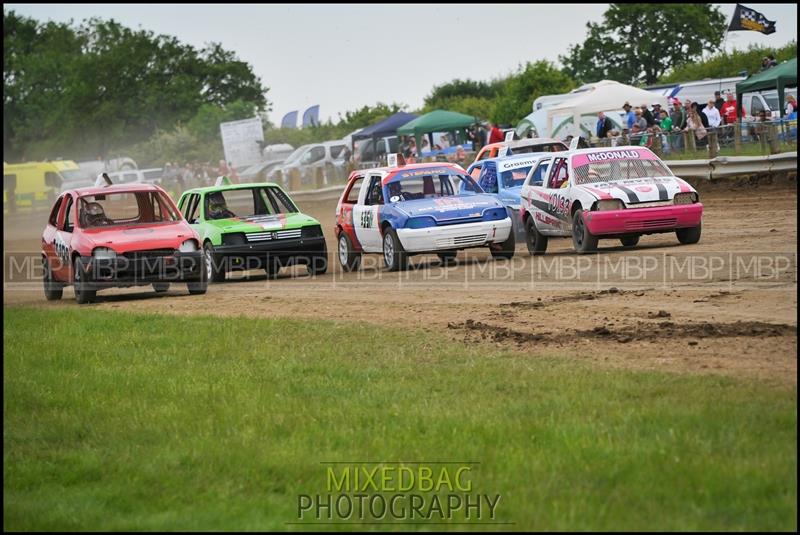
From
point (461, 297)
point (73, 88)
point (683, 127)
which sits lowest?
point (461, 297)

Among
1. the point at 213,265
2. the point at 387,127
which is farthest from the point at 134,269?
the point at 387,127

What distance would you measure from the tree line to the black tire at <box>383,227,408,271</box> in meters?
34.3

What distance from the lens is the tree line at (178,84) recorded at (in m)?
67.4

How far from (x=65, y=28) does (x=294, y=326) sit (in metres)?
92.1

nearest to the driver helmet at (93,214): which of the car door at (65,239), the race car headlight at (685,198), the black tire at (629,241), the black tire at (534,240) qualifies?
the car door at (65,239)

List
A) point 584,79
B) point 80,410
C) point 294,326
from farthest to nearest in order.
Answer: point 584,79
point 294,326
point 80,410

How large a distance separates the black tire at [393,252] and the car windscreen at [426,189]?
0.62 metres

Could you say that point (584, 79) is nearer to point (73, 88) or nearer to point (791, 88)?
point (73, 88)

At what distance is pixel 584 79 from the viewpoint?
71.4 meters

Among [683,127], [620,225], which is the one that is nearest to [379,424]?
[620,225]

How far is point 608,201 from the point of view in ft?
56.2

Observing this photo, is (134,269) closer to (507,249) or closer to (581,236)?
(507,249)

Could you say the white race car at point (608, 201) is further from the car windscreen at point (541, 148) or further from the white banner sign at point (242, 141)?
the white banner sign at point (242, 141)

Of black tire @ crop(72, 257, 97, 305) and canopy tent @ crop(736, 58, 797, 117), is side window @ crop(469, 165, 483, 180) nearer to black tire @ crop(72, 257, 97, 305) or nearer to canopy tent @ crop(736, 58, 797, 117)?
canopy tent @ crop(736, 58, 797, 117)
